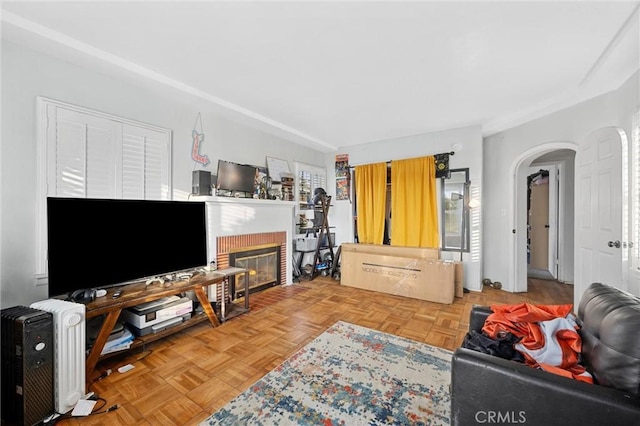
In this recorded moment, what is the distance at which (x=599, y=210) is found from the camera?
2.57m

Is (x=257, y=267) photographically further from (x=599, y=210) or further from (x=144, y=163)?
(x=599, y=210)

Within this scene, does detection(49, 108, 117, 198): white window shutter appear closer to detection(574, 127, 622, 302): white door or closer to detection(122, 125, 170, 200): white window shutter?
detection(122, 125, 170, 200): white window shutter

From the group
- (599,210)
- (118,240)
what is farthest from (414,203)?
(118,240)

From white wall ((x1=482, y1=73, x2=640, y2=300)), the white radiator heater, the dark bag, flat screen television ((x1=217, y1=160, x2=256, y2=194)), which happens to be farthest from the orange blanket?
flat screen television ((x1=217, y1=160, x2=256, y2=194))

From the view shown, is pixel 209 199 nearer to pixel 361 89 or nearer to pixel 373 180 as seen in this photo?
pixel 361 89

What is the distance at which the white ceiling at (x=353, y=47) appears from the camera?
171 centimetres

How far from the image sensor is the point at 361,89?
2.83 m

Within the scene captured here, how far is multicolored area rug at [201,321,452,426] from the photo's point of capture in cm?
150

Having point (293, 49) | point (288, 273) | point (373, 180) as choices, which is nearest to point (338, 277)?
point (288, 273)

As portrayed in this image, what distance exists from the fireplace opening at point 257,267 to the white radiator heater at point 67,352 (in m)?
1.71

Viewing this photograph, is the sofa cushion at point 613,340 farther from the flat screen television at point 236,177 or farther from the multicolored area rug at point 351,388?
the flat screen television at point 236,177

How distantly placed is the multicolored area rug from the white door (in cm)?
187

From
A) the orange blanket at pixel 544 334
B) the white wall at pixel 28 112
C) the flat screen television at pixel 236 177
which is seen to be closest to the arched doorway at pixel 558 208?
the orange blanket at pixel 544 334

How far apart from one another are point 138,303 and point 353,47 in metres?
2.69
